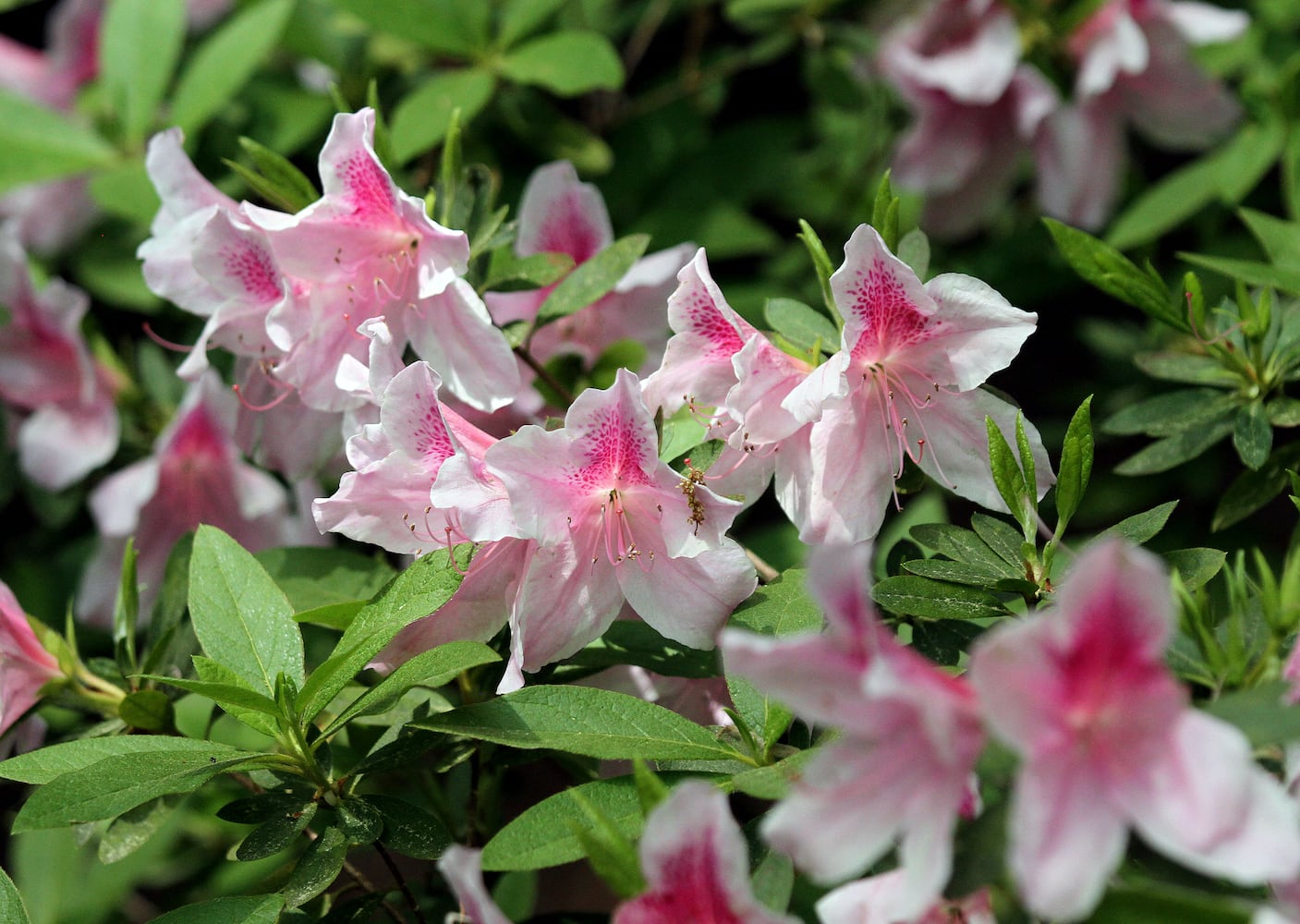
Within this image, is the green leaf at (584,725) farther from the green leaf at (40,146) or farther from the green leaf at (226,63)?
the green leaf at (40,146)

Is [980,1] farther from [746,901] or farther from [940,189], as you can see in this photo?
[746,901]

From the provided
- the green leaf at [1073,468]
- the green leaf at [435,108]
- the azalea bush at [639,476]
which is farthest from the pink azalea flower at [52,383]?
the green leaf at [1073,468]

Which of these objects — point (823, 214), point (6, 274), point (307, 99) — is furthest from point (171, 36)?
point (823, 214)

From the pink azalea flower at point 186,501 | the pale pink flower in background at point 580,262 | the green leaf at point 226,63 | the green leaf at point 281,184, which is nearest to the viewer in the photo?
the green leaf at point 281,184

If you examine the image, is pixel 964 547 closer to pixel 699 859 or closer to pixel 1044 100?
pixel 699 859

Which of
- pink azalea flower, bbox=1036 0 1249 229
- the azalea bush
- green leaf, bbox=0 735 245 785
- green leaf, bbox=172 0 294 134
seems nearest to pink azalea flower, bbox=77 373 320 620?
the azalea bush
